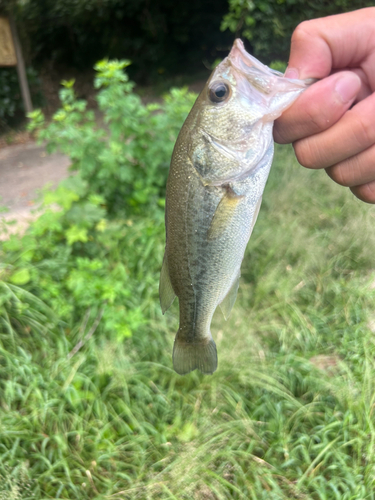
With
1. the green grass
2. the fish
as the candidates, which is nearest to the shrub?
the green grass

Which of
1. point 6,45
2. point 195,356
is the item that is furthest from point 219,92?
point 6,45

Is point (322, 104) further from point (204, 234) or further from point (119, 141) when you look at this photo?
point (119, 141)

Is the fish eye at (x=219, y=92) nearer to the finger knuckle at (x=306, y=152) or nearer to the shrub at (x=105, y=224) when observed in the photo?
the finger knuckle at (x=306, y=152)

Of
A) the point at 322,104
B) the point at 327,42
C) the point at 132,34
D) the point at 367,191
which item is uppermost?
the point at 327,42

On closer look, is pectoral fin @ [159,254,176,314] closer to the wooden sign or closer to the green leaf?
the green leaf

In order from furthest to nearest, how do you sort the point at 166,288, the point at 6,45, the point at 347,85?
the point at 6,45 < the point at 166,288 < the point at 347,85
